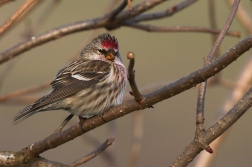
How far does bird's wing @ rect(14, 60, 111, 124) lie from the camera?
4.39 m

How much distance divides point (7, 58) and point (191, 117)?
7.39 m

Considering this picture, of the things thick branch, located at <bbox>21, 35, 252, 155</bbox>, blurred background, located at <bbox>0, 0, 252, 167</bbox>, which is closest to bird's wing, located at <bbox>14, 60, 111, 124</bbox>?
thick branch, located at <bbox>21, 35, 252, 155</bbox>

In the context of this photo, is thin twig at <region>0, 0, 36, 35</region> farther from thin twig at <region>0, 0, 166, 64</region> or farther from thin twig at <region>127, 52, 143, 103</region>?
thin twig at <region>0, 0, 166, 64</region>

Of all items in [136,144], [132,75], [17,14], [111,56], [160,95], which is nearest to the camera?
[132,75]

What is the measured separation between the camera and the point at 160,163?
9078mm

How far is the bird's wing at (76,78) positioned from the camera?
14.4 ft

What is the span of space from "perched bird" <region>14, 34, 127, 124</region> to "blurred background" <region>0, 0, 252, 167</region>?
300cm

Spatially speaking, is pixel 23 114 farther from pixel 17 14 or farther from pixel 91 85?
pixel 17 14

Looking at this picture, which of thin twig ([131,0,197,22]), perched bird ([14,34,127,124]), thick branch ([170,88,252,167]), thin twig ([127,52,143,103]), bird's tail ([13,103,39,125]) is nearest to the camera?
thin twig ([127,52,143,103])

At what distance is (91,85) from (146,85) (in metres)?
5.05

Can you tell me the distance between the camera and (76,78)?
15.7 ft

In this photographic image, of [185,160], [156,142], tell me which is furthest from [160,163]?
[185,160]

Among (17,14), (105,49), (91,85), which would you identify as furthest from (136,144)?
(17,14)

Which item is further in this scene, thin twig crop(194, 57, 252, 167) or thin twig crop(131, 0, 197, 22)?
thin twig crop(194, 57, 252, 167)
